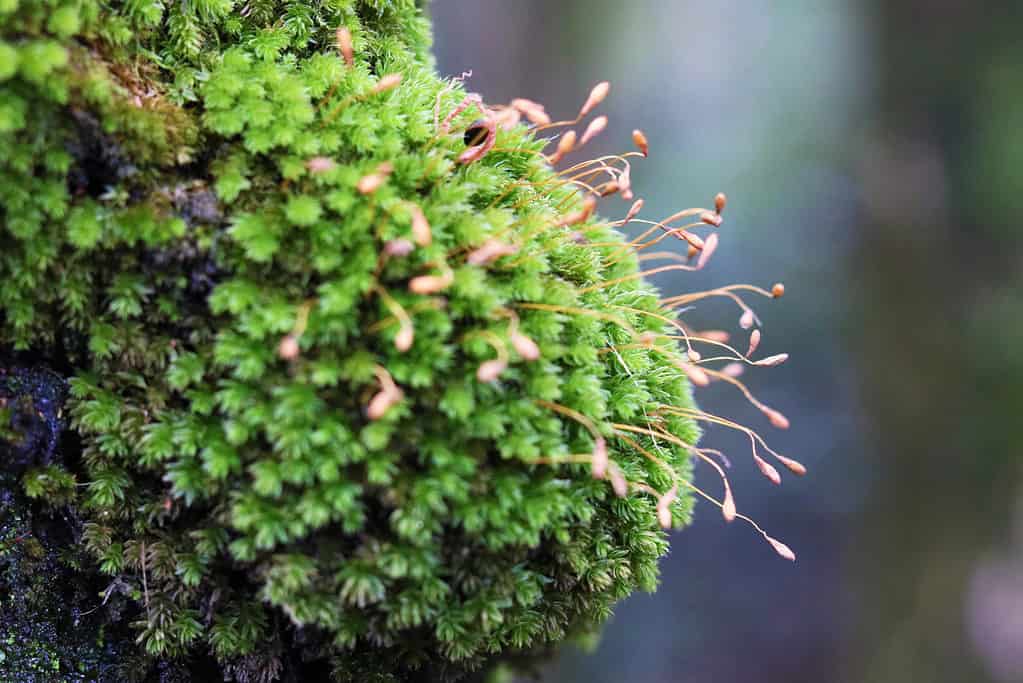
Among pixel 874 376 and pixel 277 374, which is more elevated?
pixel 874 376

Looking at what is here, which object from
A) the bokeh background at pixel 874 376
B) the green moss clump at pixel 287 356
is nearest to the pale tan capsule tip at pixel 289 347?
the green moss clump at pixel 287 356

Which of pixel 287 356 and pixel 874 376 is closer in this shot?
pixel 287 356

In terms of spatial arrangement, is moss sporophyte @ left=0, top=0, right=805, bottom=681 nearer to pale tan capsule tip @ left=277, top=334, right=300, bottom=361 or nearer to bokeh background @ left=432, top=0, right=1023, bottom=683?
pale tan capsule tip @ left=277, top=334, right=300, bottom=361

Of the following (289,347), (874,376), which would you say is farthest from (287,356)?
(874,376)

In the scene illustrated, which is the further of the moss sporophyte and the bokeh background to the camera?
the bokeh background

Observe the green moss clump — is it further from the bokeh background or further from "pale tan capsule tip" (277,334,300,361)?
the bokeh background

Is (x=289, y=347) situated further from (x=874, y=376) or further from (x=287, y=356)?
(x=874, y=376)

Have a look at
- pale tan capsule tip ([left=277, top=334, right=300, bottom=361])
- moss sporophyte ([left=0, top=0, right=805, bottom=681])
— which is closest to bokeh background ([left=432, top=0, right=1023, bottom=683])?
moss sporophyte ([left=0, top=0, right=805, bottom=681])
